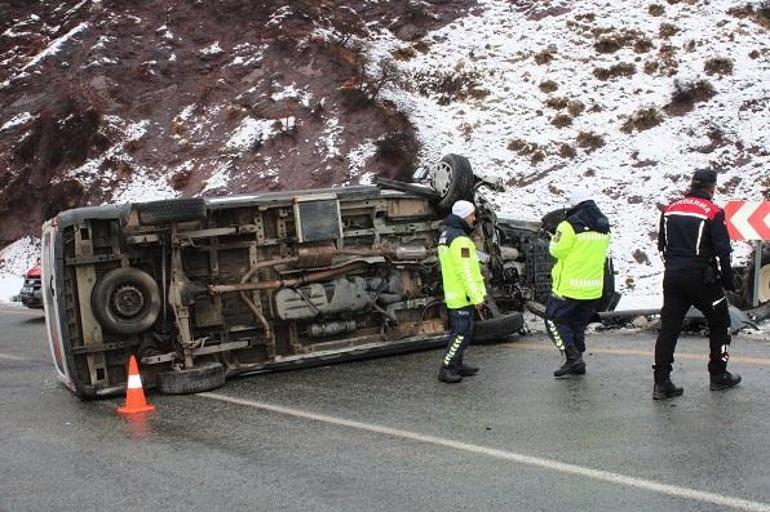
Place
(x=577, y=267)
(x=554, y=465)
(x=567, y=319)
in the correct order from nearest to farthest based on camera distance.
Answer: (x=554, y=465), (x=577, y=267), (x=567, y=319)

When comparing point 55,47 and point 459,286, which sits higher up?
point 55,47

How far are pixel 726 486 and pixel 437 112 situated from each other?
60.2ft

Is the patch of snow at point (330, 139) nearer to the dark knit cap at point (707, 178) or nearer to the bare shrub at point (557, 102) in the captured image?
the bare shrub at point (557, 102)

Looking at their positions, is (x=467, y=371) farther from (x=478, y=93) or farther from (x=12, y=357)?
(x=478, y=93)

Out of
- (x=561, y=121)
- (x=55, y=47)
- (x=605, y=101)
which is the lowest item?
(x=561, y=121)

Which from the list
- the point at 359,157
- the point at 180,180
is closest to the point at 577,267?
the point at 359,157

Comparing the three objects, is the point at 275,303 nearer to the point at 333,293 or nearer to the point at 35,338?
the point at 333,293

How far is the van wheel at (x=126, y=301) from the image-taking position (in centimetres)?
752

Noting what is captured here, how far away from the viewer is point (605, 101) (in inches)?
814

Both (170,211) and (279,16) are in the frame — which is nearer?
(170,211)

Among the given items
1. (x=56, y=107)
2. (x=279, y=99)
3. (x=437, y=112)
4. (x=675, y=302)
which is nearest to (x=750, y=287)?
(x=675, y=302)

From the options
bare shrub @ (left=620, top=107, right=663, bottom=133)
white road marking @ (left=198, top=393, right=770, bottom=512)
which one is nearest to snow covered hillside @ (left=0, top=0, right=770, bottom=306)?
bare shrub @ (left=620, top=107, right=663, bottom=133)

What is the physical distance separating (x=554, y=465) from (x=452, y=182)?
4747 millimetres

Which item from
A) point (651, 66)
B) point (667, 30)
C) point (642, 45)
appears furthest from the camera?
point (667, 30)
